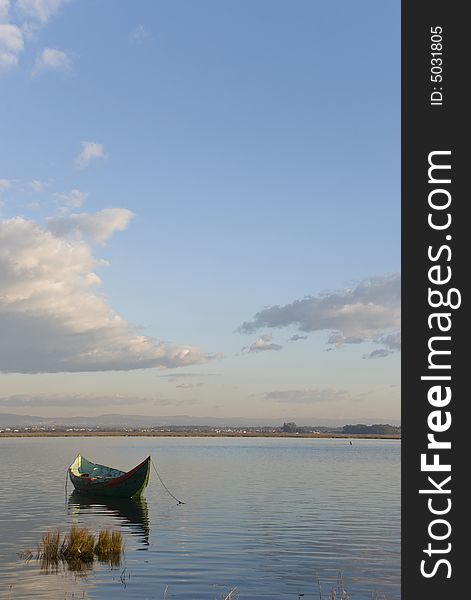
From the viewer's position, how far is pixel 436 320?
1309 cm

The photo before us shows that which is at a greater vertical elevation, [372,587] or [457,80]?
[457,80]

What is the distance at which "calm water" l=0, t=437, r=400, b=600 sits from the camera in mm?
25484

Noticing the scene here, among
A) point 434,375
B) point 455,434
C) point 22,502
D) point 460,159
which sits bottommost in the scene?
point 22,502

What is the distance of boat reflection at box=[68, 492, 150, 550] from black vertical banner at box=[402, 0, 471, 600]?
26.1 metres

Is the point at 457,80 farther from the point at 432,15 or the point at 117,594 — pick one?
the point at 117,594

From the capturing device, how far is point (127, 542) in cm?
3544

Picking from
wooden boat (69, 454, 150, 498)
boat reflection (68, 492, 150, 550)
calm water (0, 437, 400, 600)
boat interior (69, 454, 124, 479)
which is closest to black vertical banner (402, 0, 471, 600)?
calm water (0, 437, 400, 600)

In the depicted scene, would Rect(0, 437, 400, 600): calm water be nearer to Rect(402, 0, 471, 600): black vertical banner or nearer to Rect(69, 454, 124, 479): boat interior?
Rect(69, 454, 124, 479): boat interior

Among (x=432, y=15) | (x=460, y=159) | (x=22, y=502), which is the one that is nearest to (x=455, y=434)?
(x=460, y=159)

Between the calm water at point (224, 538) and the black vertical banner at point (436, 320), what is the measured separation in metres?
12.3

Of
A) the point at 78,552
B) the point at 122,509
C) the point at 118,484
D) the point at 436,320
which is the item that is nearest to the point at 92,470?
the point at 118,484

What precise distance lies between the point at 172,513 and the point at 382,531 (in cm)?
1475

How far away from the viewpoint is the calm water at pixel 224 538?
2548 centimetres

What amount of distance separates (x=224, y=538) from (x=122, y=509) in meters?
16.5
